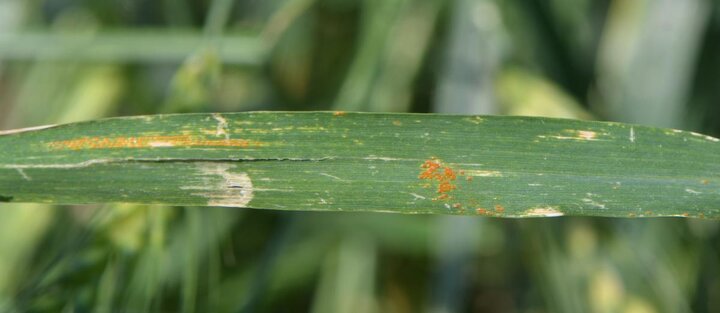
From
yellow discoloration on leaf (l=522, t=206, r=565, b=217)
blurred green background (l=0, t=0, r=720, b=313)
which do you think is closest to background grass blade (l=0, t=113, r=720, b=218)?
yellow discoloration on leaf (l=522, t=206, r=565, b=217)

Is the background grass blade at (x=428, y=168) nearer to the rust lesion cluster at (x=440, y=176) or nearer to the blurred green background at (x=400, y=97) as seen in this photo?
the rust lesion cluster at (x=440, y=176)

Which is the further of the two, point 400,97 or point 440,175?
point 400,97

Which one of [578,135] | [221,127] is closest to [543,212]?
[578,135]

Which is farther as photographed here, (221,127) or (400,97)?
(400,97)

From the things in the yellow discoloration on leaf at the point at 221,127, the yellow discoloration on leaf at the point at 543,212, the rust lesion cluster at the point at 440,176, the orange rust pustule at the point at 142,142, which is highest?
the yellow discoloration on leaf at the point at 221,127

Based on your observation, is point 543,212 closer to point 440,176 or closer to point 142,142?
point 440,176

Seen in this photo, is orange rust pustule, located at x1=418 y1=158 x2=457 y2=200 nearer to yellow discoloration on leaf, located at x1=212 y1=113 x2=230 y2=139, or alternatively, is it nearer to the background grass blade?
the background grass blade

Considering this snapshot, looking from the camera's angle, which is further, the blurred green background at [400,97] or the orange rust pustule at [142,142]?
the blurred green background at [400,97]

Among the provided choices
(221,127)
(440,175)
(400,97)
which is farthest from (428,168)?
(400,97)

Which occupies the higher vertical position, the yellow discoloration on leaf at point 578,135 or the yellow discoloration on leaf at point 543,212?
the yellow discoloration on leaf at point 578,135

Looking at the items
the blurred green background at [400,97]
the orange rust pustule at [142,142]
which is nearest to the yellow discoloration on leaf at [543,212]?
the orange rust pustule at [142,142]
